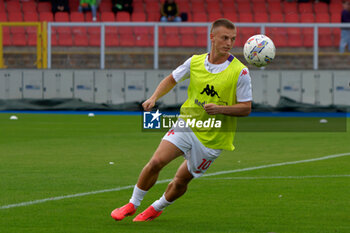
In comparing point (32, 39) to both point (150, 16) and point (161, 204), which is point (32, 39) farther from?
point (161, 204)

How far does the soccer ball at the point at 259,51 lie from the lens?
30.8 feet

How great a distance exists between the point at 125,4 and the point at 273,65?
846 cm

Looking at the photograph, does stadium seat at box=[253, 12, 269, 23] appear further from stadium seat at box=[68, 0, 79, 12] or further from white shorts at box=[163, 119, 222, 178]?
white shorts at box=[163, 119, 222, 178]

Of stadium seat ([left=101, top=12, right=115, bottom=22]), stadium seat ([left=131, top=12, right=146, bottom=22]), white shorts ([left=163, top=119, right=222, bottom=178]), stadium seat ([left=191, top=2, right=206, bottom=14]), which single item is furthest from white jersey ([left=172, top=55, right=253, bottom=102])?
stadium seat ([left=191, top=2, right=206, bottom=14])

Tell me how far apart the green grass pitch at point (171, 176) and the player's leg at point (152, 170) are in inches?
5.8

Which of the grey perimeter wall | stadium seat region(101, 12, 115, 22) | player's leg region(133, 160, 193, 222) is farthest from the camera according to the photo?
stadium seat region(101, 12, 115, 22)

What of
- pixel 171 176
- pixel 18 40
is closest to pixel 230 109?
pixel 171 176

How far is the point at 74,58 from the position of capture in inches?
1104

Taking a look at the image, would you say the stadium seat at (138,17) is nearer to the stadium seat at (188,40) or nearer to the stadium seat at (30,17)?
the stadium seat at (30,17)

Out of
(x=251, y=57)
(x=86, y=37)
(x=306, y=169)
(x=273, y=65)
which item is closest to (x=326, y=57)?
(x=273, y=65)

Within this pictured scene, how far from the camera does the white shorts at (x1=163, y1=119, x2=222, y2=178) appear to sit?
Result: 8.07 metres

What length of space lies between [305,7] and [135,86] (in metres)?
9.59

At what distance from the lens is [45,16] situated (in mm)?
33656

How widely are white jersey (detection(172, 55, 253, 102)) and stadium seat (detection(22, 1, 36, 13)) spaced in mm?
27138
